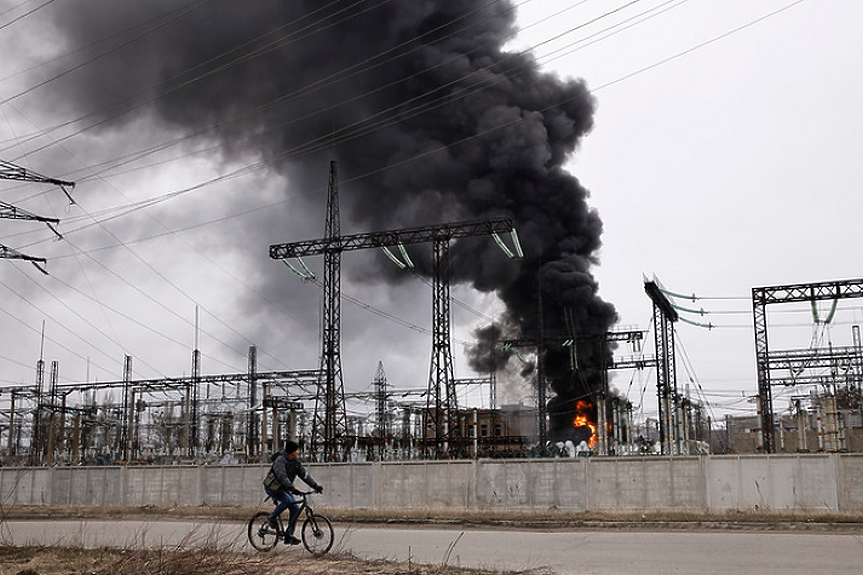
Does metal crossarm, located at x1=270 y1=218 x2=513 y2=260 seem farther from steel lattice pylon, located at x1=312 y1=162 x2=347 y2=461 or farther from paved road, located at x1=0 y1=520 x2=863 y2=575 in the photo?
paved road, located at x1=0 y1=520 x2=863 y2=575

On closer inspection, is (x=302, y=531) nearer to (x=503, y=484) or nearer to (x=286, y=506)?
(x=286, y=506)

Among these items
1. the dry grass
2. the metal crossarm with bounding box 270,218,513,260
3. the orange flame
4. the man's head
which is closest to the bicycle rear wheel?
the man's head

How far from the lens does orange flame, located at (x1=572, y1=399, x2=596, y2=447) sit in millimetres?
44031

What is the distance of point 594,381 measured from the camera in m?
45.6

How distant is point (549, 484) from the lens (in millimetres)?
22109

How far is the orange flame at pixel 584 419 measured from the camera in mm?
44031

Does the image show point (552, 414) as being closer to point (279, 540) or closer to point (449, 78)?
point (449, 78)

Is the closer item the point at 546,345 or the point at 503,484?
the point at 503,484

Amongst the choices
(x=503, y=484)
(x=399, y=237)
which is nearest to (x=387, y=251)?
(x=399, y=237)

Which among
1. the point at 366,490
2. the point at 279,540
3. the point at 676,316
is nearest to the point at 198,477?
the point at 366,490

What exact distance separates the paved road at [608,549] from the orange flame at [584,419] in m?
28.4

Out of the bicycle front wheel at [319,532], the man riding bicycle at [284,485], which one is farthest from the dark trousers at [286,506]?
the bicycle front wheel at [319,532]

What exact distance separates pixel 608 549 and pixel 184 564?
653 cm

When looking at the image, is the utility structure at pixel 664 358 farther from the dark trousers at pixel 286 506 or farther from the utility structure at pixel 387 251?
the dark trousers at pixel 286 506
